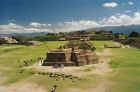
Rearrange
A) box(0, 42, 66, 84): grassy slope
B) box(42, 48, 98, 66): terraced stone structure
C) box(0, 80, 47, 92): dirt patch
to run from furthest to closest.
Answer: box(42, 48, 98, 66): terraced stone structure → box(0, 42, 66, 84): grassy slope → box(0, 80, 47, 92): dirt patch

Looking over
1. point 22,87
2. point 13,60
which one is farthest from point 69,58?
point 13,60

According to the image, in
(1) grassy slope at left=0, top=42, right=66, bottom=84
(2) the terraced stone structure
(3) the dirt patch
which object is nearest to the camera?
(3) the dirt patch

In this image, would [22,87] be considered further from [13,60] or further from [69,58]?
[13,60]

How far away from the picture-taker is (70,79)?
1898 centimetres

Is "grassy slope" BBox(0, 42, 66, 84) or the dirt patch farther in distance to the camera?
"grassy slope" BBox(0, 42, 66, 84)

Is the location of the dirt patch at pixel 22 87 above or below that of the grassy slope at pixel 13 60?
below

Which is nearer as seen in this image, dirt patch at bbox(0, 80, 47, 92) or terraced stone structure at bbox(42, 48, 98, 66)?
dirt patch at bbox(0, 80, 47, 92)

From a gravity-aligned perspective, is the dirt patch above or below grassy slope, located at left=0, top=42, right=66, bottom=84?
below

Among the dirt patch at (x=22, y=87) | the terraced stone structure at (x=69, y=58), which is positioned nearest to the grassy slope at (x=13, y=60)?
the dirt patch at (x=22, y=87)

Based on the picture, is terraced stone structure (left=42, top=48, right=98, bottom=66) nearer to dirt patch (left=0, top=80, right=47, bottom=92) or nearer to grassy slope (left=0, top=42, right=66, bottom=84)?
grassy slope (left=0, top=42, right=66, bottom=84)

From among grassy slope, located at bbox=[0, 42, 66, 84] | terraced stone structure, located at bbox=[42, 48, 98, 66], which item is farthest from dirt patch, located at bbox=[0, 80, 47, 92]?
terraced stone structure, located at bbox=[42, 48, 98, 66]

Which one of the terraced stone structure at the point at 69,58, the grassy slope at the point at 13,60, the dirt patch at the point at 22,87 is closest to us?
the dirt patch at the point at 22,87

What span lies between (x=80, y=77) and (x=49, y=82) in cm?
473

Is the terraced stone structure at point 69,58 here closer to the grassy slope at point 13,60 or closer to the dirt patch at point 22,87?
the grassy slope at point 13,60
